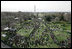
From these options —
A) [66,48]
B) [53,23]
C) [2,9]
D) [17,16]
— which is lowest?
[66,48]

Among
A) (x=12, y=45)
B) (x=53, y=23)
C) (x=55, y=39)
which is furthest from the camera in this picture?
(x=53, y=23)

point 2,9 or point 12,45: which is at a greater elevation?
point 2,9

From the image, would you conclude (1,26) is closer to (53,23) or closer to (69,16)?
(53,23)

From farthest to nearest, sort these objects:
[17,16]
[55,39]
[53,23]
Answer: [53,23]
[17,16]
[55,39]

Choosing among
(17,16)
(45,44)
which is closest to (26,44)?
(45,44)

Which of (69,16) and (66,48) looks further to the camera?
(69,16)

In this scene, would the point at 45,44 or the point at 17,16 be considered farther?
the point at 17,16

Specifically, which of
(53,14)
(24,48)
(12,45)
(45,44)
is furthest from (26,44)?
(53,14)

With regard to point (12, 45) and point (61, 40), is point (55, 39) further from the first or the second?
point (12, 45)

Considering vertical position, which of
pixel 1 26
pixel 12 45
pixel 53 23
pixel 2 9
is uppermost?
pixel 2 9
